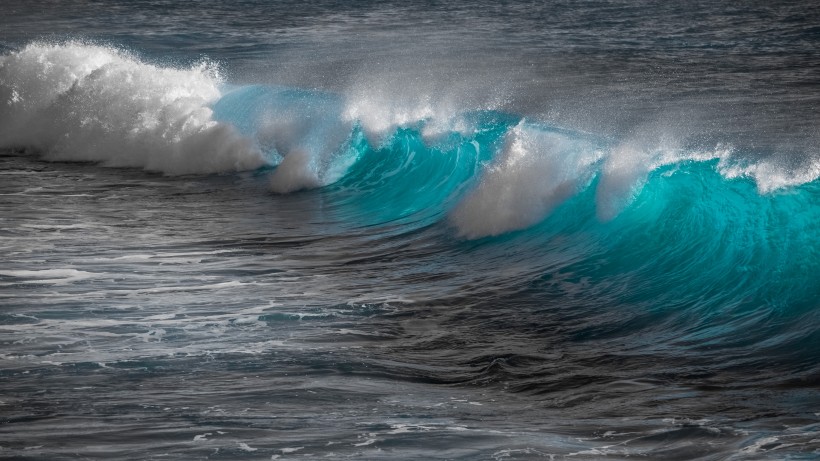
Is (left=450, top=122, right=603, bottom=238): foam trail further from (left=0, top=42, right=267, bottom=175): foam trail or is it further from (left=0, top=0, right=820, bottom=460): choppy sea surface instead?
(left=0, top=42, right=267, bottom=175): foam trail

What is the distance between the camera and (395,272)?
498 inches

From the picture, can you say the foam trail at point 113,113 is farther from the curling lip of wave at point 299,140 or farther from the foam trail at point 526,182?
the foam trail at point 526,182

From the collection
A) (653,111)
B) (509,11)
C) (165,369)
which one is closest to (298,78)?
(653,111)

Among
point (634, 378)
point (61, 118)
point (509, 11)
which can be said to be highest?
point (509, 11)

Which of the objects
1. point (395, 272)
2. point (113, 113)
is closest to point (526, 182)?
point (395, 272)

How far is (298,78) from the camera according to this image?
3300 cm

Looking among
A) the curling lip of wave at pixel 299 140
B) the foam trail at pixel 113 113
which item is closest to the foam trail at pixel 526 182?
the curling lip of wave at pixel 299 140

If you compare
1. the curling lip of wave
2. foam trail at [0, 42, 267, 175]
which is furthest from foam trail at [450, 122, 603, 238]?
foam trail at [0, 42, 267, 175]

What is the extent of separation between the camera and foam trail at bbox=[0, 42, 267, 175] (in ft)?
70.1

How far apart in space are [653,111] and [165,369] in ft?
59.2

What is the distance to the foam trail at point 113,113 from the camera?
21359mm

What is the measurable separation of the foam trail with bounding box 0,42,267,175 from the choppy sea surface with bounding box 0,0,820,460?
6cm

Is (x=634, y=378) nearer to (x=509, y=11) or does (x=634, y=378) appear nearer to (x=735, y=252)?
(x=735, y=252)

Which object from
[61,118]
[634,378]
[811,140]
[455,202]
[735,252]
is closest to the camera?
[634,378]
